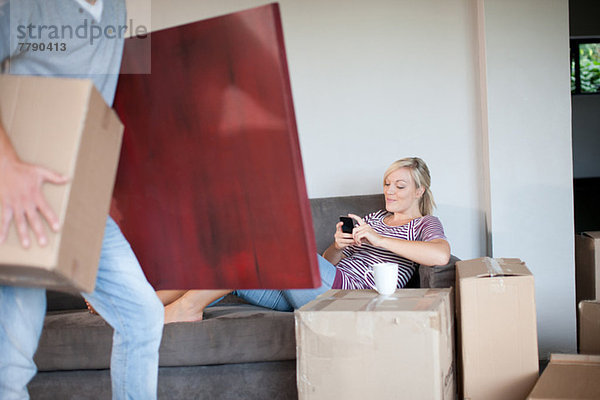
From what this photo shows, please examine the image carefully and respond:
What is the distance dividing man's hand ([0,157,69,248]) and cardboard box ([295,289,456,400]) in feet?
2.65

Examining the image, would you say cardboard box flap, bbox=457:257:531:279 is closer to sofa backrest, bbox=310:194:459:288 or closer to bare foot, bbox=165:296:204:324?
sofa backrest, bbox=310:194:459:288

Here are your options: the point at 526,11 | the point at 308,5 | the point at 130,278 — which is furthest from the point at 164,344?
the point at 526,11

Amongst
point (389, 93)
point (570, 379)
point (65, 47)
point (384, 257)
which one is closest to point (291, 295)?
point (384, 257)

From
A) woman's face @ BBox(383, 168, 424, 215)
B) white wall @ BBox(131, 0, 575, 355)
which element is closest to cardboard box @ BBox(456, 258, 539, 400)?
woman's face @ BBox(383, 168, 424, 215)

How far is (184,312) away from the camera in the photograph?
1956 millimetres

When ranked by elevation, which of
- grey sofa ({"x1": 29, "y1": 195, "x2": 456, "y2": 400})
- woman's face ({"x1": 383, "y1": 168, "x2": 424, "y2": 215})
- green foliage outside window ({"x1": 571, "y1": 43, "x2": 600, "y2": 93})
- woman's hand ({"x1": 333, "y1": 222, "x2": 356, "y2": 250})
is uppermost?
green foliage outside window ({"x1": 571, "y1": 43, "x2": 600, "y2": 93})

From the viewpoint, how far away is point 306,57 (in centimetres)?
286

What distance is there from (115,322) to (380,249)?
1.27m

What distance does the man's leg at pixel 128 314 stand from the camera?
1185 millimetres

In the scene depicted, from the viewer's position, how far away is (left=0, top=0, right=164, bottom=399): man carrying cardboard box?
113 centimetres

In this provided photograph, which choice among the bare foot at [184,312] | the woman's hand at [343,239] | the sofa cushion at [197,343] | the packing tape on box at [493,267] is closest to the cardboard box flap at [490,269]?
the packing tape on box at [493,267]

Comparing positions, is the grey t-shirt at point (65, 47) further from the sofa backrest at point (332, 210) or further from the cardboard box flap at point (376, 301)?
the sofa backrest at point (332, 210)

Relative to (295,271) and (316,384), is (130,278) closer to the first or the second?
(295,271)

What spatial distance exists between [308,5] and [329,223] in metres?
1.12
